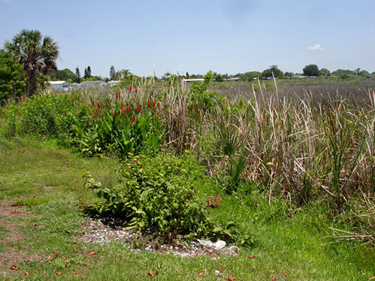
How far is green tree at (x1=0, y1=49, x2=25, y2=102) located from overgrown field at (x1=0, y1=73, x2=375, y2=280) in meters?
18.7

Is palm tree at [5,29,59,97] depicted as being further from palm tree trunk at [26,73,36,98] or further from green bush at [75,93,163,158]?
green bush at [75,93,163,158]

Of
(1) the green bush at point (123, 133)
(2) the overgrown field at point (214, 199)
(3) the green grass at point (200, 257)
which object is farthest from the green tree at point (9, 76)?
(3) the green grass at point (200, 257)

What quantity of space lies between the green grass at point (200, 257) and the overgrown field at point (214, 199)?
0.02 meters

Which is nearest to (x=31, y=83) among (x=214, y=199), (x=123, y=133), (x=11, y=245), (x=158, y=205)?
(x=123, y=133)

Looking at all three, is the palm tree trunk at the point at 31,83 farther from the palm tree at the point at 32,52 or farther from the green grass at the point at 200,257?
the green grass at the point at 200,257


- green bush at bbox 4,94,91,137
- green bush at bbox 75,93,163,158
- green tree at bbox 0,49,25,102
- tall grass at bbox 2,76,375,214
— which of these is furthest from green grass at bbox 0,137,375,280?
green tree at bbox 0,49,25,102

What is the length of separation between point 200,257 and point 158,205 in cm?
76

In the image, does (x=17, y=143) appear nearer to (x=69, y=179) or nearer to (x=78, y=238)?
(x=69, y=179)

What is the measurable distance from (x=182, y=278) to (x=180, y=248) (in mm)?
668

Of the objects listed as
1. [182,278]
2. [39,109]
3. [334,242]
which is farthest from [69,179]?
[39,109]

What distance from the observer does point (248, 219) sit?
A: 4.77 meters

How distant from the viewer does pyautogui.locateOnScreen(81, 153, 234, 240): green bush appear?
12.7ft

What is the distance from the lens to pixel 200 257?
139 inches

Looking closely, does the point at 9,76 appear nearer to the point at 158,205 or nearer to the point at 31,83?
the point at 31,83
